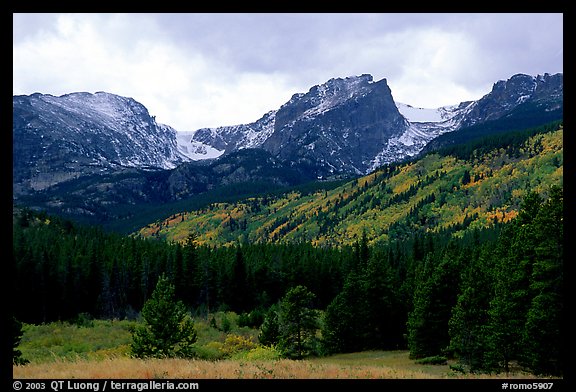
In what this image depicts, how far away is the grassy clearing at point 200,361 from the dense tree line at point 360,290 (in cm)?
256

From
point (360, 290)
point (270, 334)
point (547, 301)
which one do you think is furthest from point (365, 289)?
point (547, 301)

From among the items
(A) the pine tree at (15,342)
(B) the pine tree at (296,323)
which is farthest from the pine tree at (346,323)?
(A) the pine tree at (15,342)

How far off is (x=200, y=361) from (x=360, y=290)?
3708 cm

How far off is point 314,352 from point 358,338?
5.68 meters

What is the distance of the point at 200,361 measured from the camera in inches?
781

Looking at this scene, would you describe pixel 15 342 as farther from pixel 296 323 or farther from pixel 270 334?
pixel 270 334

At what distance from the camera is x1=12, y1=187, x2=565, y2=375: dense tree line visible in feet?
92.9

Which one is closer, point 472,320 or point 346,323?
point 472,320

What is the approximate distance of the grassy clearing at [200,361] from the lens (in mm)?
14375

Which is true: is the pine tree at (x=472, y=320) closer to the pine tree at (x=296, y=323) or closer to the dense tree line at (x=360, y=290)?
the dense tree line at (x=360, y=290)
